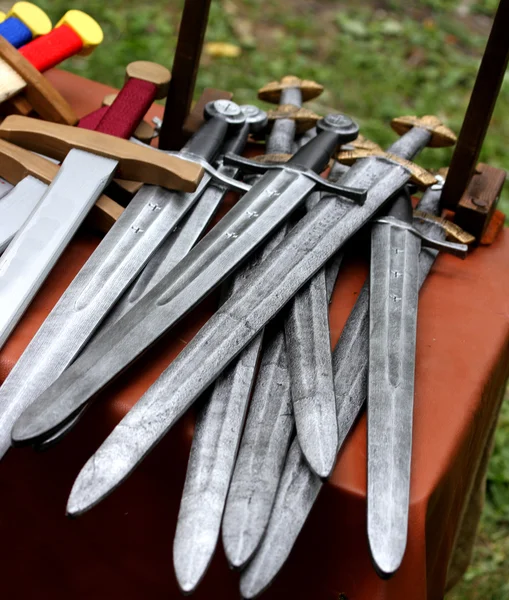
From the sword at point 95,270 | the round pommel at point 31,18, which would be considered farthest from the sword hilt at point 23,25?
the sword at point 95,270

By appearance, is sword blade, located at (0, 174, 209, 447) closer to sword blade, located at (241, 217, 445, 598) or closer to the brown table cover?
the brown table cover

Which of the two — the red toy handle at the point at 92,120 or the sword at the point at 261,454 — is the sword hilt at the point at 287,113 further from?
the sword at the point at 261,454

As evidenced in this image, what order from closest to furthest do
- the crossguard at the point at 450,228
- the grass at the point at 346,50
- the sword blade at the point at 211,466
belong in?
the sword blade at the point at 211,466 < the crossguard at the point at 450,228 < the grass at the point at 346,50

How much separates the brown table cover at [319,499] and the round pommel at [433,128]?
1.01ft

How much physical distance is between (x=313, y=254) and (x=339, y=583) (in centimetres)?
46

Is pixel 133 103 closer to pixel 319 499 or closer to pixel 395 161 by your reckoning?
pixel 395 161

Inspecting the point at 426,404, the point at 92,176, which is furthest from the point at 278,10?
the point at 426,404

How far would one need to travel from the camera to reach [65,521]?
111 cm

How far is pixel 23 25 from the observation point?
1.55 meters

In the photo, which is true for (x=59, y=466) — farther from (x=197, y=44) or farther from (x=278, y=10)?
(x=278, y=10)

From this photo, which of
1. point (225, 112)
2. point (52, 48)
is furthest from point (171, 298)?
point (52, 48)

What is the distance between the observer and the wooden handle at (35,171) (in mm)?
1193

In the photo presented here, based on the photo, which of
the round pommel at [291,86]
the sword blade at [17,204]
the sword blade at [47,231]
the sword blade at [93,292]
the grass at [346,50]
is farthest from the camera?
the grass at [346,50]

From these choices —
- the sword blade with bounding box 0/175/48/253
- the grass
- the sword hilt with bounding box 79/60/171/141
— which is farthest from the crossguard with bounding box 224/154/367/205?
the grass
